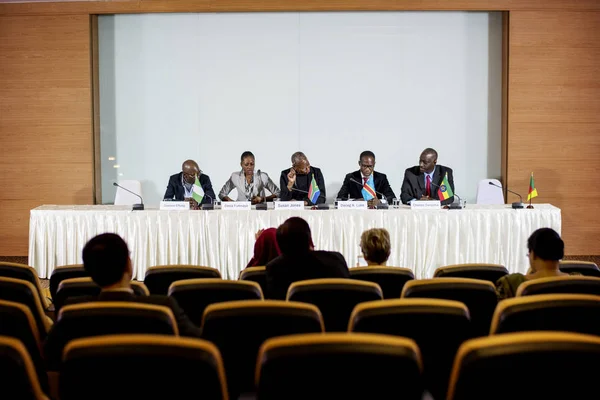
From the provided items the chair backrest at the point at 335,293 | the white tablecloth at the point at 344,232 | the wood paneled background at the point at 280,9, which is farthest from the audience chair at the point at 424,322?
the wood paneled background at the point at 280,9

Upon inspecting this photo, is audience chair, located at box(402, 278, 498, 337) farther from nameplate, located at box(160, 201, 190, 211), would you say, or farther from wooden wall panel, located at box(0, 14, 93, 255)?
wooden wall panel, located at box(0, 14, 93, 255)

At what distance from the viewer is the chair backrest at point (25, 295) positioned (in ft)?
8.94

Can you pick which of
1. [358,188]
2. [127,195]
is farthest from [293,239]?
[127,195]

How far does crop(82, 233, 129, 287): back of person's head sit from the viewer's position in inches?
98.7

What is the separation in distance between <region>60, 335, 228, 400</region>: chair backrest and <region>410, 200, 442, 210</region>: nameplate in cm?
469

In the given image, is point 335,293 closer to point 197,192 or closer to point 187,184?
point 197,192

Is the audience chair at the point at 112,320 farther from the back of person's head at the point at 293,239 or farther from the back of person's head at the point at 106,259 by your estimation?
the back of person's head at the point at 293,239

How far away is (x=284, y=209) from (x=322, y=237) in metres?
0.41

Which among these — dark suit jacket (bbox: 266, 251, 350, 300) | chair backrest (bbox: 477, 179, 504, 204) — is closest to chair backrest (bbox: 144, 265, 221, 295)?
dark suit jacket (bbox: 266, 251, 350, 300)

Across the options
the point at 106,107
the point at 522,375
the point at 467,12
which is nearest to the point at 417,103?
the point at 467,12

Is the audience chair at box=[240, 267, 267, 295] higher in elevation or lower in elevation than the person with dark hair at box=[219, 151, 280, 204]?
lower

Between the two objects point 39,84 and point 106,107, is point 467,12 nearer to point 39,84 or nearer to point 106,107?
point 106,107

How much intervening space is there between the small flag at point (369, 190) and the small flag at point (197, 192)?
1.55m

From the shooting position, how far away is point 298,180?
23.4 feet
